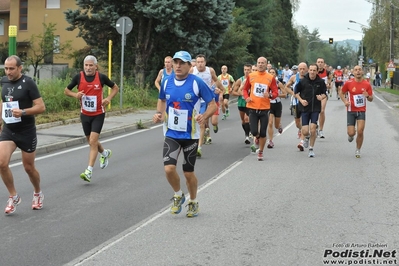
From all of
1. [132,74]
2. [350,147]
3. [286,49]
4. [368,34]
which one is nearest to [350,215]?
[350,147]

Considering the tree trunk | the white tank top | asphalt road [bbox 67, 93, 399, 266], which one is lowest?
asphalt road [bbox 67, 93, 399, 266]

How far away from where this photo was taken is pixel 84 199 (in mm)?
9070

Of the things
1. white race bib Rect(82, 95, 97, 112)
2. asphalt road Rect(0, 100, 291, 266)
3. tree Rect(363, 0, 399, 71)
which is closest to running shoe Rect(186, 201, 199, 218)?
asphalt road Rect(0, 100, 291, 266)

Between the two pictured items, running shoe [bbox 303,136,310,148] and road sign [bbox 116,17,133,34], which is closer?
running shoe [bbox 303,136,310,148]

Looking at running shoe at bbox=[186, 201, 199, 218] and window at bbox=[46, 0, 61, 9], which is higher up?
window at bbox=[46, 0, 61, 9]

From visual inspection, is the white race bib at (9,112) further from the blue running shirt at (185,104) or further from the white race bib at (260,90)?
the white race bib at (260,90)

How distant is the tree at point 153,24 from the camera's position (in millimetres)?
28875

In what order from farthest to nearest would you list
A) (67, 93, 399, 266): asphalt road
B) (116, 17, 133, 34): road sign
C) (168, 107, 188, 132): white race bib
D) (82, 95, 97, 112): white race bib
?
(116, 17, 133, 34): road sign < (82, 95, 97, 112): white race bib < (168, 107, 188, 132): white race bib < (67, 93, 399, 266): asphalt road

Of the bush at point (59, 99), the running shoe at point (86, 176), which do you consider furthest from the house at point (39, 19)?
the running shoe at point (86, 176)

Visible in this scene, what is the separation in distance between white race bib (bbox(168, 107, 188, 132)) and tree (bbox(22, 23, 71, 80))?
35.4m

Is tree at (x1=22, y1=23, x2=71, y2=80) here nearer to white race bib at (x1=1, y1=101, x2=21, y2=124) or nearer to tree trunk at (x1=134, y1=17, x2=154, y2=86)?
tree trunk at (x1=134, y1=17, x2=154, y2=86)

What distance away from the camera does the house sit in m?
50.1

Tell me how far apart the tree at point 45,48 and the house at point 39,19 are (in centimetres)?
125

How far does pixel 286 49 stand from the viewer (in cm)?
7838
